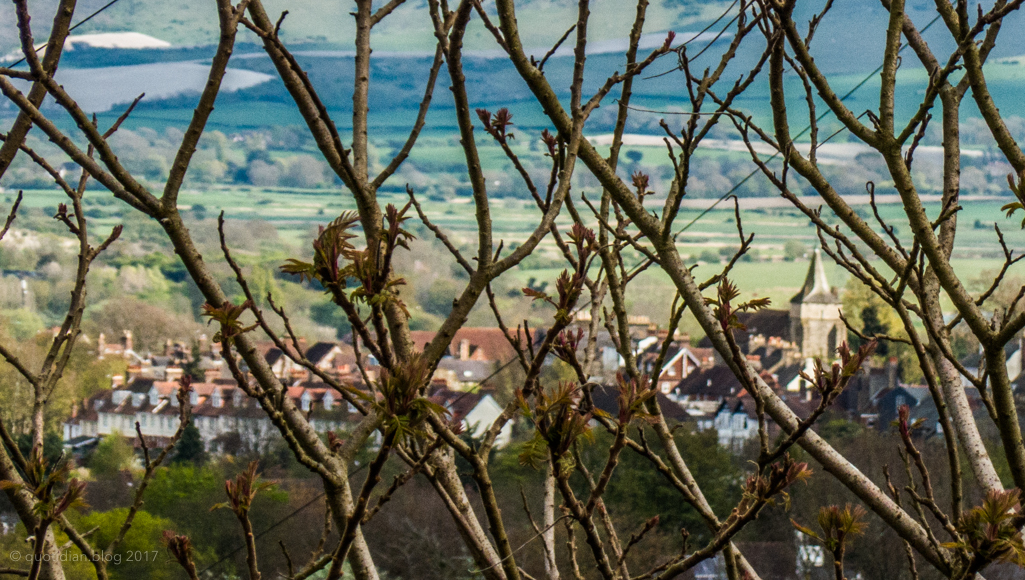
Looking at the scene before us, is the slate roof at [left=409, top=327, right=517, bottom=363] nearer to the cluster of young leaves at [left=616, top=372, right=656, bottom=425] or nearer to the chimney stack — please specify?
the chimney stack

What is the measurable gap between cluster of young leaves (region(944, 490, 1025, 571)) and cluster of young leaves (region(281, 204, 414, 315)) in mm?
764

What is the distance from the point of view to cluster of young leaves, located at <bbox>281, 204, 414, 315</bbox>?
0.92 metres

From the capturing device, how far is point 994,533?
1.05 metres

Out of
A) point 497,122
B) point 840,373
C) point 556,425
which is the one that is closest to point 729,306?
→ point 840,373

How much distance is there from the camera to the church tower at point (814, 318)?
2464 centimetres

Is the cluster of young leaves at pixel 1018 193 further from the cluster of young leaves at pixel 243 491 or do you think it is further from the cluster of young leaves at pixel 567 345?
the cluster of young leaves at pixel 243 491

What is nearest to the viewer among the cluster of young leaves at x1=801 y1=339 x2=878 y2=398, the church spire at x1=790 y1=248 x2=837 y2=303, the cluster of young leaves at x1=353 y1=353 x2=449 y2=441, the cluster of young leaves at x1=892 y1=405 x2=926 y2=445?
the cluster of young leaves at x1=353 y1=353 x2=449 y2=441

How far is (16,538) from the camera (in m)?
15.6

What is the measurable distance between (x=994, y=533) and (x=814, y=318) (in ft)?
84.1

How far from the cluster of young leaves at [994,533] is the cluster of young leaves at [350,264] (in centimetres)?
76

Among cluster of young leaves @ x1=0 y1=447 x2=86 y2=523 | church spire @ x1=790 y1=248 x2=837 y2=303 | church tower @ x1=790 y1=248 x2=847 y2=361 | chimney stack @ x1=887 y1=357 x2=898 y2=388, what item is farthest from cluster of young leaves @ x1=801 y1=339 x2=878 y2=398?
chimney stack @ x1=887 y1=357 x2=898 y2=388

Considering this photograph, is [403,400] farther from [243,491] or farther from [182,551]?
[182,551]

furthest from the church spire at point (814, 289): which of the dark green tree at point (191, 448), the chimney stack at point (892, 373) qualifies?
the dark green tree at point (191, 448)

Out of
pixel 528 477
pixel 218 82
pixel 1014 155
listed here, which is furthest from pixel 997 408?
pixel 528 477
